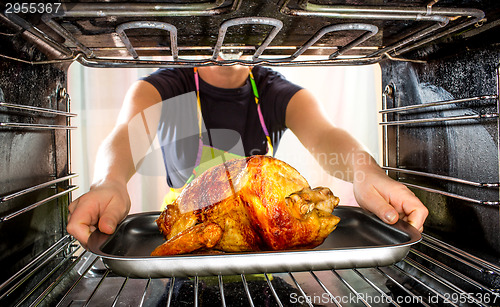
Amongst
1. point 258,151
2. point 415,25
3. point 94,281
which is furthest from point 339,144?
point 94,281

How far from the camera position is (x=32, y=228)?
902 millimetres

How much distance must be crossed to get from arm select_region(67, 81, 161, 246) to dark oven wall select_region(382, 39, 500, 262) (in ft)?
2.87

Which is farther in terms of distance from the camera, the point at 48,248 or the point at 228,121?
the point at 228,121

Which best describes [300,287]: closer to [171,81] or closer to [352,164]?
[352,164]

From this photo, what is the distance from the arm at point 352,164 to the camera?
90cm

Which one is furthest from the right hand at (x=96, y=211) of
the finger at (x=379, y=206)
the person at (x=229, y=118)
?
the finger at (x=379, y=206)

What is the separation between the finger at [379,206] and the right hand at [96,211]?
696mm

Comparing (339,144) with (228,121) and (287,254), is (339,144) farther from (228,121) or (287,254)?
(287,254)

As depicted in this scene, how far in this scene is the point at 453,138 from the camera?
939 millimetres

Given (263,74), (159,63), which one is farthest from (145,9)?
(263,74)

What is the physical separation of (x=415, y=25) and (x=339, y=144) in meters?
0.70

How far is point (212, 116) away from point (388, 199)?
109 centimetres

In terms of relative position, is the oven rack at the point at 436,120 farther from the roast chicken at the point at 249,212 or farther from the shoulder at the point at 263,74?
the shoulder at the point at 263,74

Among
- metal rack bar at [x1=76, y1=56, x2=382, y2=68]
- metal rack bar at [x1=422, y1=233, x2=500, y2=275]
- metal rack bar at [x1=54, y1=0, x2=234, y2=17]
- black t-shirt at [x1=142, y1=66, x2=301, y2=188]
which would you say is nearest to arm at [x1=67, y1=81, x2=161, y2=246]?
black t-shirt at [x1=142, y1=66, x2=301, y2=188]
